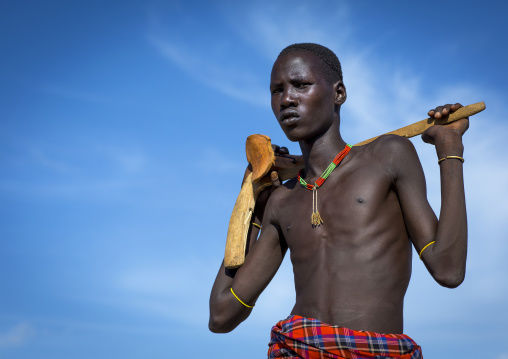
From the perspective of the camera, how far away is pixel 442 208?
3.72 m

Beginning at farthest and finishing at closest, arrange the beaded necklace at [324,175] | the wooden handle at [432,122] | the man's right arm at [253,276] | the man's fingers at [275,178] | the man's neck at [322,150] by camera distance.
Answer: the man's fingers at [275,178] < the man's right arm at [253,276] < the man's neck at [322,150] < the beaded necklace at [324,175] < the wooden handle at [432,122]

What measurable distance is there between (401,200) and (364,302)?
0.66 m

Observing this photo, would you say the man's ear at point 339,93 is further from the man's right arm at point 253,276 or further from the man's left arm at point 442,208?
the man's right arm at point 253,276

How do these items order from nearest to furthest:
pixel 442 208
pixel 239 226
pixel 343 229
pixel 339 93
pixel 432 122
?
pixel 442 208, pixel 343 229, pixel 432 122, pixel 339 93, pixel 239 226

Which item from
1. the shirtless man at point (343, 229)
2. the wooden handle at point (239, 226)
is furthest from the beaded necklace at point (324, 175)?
the wooden handle at point (239, 226)

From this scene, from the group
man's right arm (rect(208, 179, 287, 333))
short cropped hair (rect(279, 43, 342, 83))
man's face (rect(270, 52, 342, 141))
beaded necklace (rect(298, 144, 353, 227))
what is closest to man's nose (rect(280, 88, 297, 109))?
man's face (rect(270, 52, 342, 141))

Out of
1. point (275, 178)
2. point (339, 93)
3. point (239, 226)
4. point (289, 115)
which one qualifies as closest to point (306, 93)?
point (289, 115)

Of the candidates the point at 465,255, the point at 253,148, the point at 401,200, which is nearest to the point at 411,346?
the point at 465,255

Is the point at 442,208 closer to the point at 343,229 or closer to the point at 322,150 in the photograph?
the point at 343,229

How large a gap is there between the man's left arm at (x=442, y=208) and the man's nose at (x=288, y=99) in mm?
768

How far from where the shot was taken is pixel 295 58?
421cm

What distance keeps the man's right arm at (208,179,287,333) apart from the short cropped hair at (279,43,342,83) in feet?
2.93

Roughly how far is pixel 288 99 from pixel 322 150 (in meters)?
0.40

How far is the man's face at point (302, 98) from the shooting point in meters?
4.10
